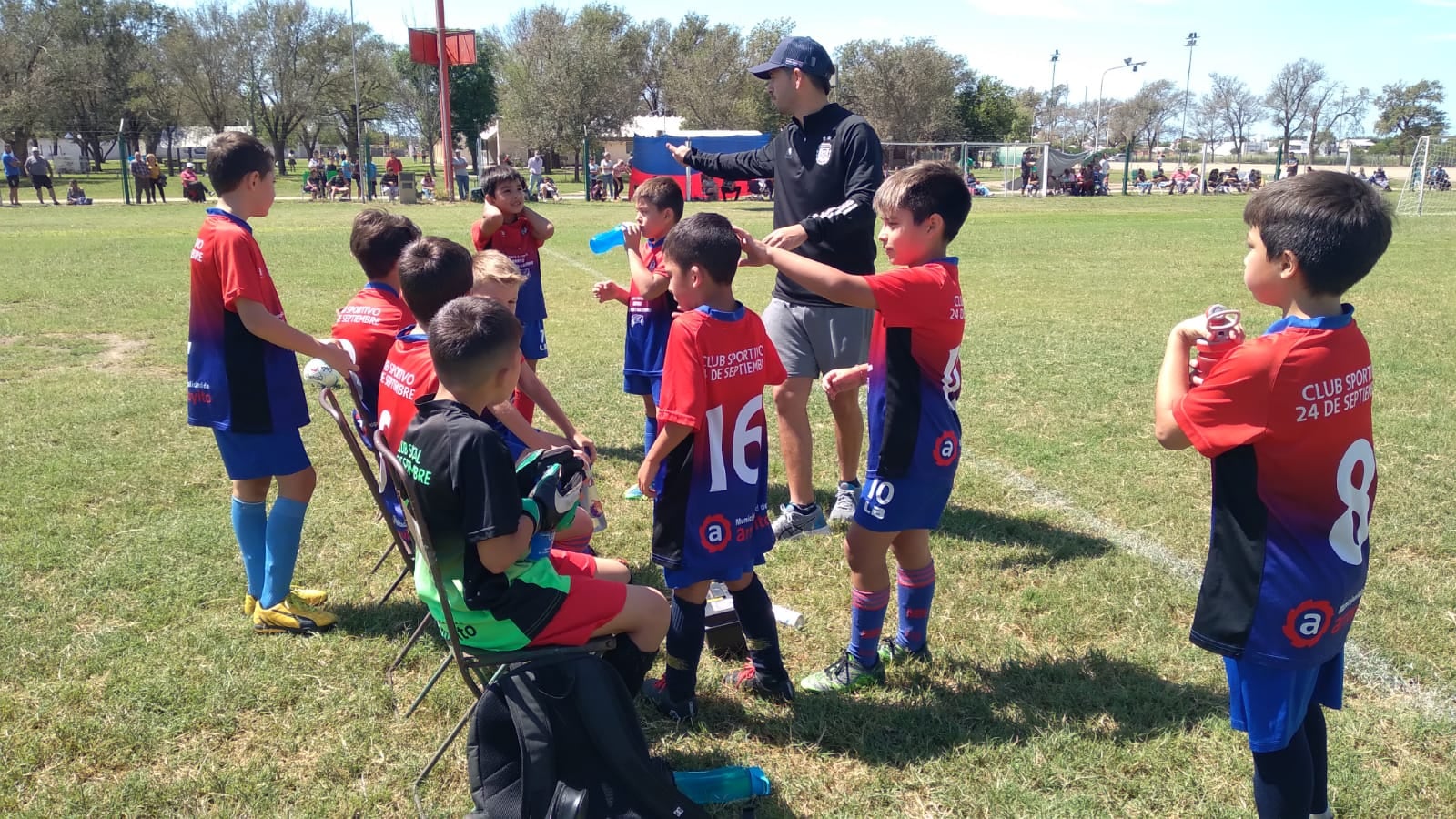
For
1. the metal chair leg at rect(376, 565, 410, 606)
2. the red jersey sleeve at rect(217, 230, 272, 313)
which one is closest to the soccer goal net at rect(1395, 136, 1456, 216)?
the metal chair leg at rect(376, 565, 410, 606)

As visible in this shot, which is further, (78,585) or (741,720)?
(78,585)

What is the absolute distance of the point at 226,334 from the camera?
12.6ft

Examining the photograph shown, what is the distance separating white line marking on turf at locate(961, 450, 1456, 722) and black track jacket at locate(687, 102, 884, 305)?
1773 millimetres

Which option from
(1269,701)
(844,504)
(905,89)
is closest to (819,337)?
(844,504)

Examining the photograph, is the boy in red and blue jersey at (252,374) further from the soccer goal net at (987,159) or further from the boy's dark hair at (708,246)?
the soccer goal net at (987,159)

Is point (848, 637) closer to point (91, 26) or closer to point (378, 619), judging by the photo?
point (378, 619)

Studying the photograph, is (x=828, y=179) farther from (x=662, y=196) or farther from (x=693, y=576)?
(x=693, y=576)

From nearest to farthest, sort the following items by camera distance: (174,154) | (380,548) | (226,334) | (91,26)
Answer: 1. (226,334)
2. (380,548)
3. (91,26)
4. (174,154)

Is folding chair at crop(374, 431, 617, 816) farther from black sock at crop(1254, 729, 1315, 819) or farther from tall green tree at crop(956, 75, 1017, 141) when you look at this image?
tall green tree at crop(956, 75, 1017, 141)

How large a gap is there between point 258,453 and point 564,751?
2.15 meters

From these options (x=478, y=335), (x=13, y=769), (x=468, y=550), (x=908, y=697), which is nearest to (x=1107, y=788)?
(x=908, y=697)

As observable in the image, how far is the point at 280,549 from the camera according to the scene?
13.2 feet

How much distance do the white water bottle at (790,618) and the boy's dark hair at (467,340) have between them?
194cm

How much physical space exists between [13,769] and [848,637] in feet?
9.75
